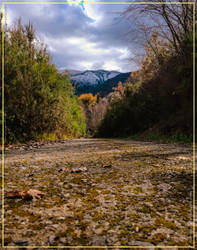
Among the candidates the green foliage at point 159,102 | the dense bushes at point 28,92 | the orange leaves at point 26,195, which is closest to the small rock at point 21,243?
the orange leaves at point 26,195

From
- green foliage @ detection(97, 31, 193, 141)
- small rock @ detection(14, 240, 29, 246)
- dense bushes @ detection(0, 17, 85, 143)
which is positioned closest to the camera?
small rock @ detection(14, 240, 29, 246)

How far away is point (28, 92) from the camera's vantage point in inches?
306

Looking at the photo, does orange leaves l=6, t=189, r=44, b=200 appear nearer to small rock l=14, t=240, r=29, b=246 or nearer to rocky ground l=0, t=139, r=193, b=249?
rocky ground l=0, t=139, r=193, b=249

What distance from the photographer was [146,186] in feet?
6.38

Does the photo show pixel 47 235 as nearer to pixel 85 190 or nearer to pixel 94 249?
pixel 94 249

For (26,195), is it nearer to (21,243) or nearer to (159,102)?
(21,243)

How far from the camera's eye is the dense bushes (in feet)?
23.9

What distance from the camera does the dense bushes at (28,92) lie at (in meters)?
7.27

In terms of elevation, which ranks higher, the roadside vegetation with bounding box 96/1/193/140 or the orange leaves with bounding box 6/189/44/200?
the roadside vegetation with bounding box 96/1/193/140

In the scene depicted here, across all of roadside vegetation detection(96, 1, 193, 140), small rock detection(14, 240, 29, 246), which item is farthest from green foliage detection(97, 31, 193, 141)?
small rock detection(14, 240, 29, 246)

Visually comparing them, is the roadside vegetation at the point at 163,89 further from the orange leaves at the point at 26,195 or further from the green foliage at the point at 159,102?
the orange leaves at the point at 26,195

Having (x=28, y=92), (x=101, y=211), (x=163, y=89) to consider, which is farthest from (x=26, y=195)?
(x=163, y=89)

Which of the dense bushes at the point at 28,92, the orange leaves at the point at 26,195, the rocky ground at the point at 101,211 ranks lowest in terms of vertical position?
the rocky ground at the point at 101,211

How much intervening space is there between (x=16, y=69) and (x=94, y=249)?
7370 mm
